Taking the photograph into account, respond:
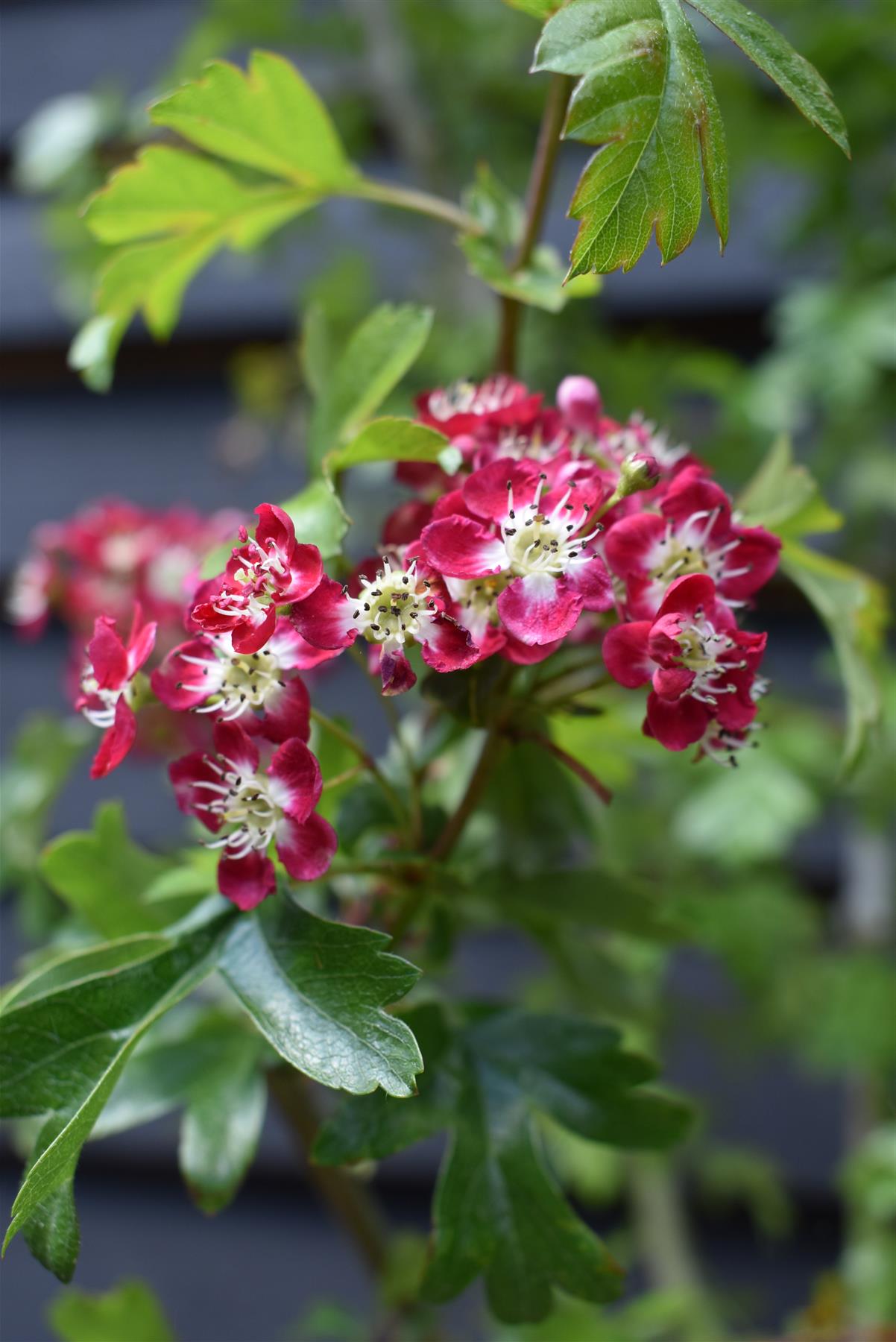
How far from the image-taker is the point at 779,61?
0.32 metres

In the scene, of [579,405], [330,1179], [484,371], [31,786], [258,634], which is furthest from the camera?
[484,371]

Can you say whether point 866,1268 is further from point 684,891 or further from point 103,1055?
point 103,1055

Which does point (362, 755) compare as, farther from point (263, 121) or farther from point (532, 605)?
point (263, 121)

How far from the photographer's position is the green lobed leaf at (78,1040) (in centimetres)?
32

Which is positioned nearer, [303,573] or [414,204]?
[303,573]

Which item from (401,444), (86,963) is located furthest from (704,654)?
(86,963)

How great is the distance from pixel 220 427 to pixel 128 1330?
1196mm

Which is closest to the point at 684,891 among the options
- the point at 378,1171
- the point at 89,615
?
the point at 89,615

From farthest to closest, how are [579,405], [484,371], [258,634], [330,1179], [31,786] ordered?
[484,371] < [31,786] < [330,1179] < [579,405] < [258,634]

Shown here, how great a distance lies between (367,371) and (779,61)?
0.55 ft

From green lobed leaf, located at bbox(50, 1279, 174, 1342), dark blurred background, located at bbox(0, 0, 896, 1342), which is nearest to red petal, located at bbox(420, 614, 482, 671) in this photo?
green lobed leaf, located at bbox(50, 1279, 174, 1342)

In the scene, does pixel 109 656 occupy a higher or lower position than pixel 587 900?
higher

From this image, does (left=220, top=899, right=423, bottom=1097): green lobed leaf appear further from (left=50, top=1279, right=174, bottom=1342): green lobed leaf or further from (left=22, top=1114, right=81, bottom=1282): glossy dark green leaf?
(left=50, top=1279, right=174, bottom=1342): green lobed leaf

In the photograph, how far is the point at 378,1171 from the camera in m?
1.43
